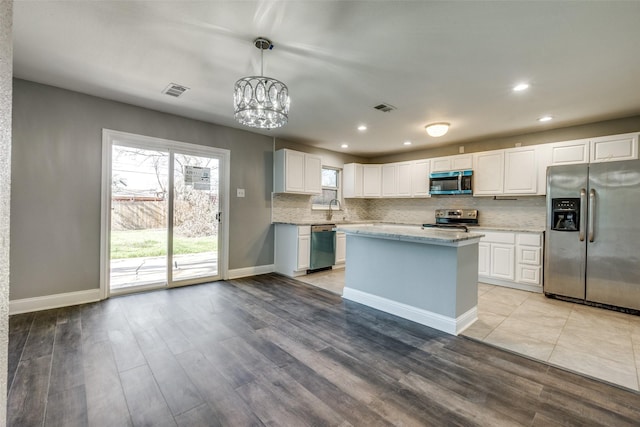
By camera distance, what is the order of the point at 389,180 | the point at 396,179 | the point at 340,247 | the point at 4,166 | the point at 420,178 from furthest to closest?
the point at 389,180 → the point at 396,179 → the point at 420,178 → the point at 340,247 → the point at 4,166

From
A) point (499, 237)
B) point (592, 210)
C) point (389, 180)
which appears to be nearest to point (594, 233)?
point (592, 210)

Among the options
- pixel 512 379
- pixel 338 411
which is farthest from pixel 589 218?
pixel 338 411

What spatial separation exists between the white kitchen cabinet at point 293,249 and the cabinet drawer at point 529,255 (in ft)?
10.5

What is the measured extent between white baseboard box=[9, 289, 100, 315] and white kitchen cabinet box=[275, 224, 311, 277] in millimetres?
2592

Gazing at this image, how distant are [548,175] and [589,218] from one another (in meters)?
0.71

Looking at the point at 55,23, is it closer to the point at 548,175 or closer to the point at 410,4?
the point at 410,4

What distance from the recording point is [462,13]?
190 centimetres

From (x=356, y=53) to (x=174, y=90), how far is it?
211 centimetres

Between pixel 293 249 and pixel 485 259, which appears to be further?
pixel 293 249

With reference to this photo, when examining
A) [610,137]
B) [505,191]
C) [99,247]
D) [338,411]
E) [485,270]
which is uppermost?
[610,137]

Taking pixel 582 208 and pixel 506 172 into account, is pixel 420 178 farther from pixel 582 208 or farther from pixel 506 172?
pixel 582 208

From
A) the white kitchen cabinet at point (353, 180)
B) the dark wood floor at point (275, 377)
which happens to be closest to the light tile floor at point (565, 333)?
the dark wood floor at point (275, 377)

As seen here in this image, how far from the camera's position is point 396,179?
598cm

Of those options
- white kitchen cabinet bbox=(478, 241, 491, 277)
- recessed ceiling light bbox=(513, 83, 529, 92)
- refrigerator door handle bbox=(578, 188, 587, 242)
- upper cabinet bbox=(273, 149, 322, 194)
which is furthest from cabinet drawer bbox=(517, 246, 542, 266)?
upper cabinet bbox=(273, 149, 322, 194)
